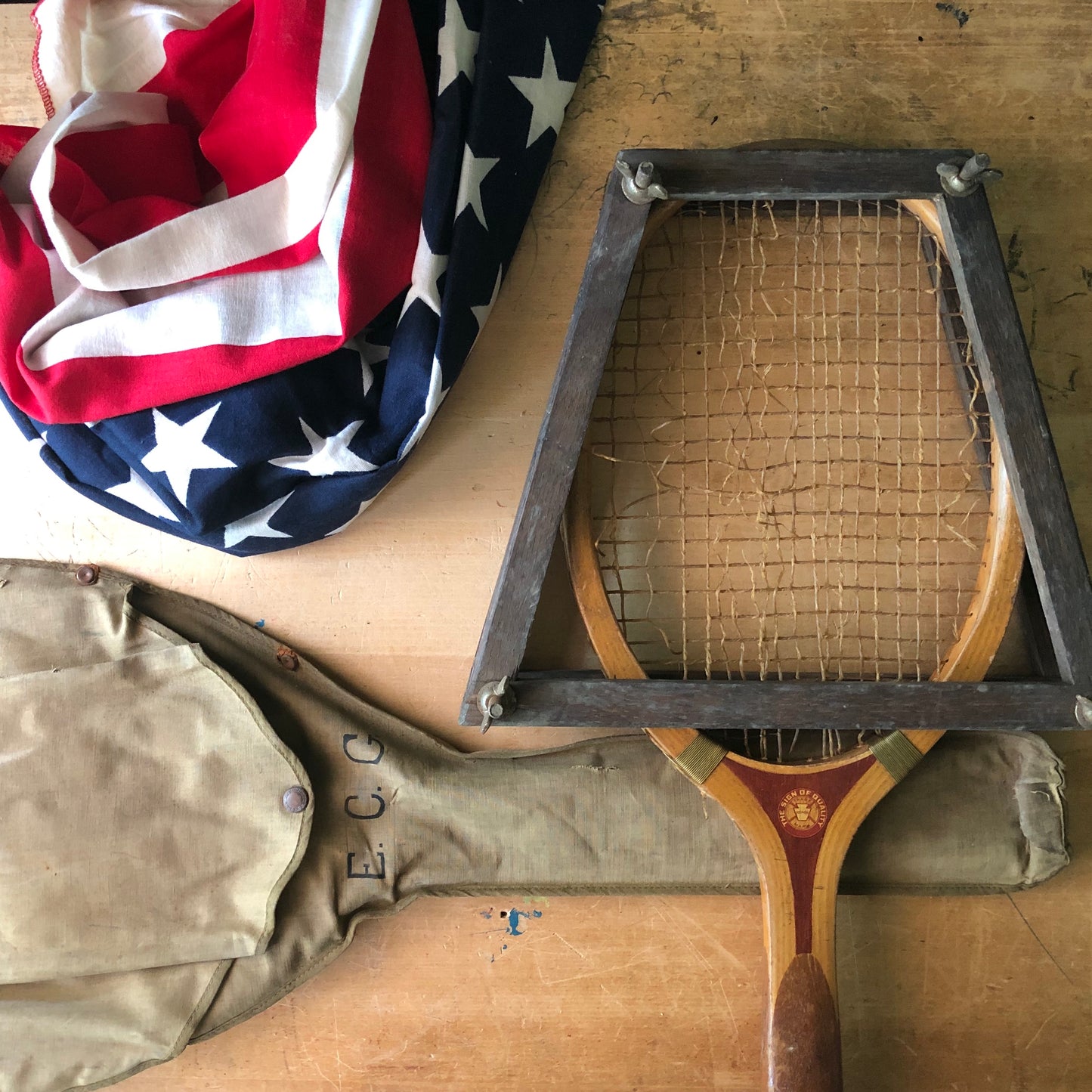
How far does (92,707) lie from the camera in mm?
724

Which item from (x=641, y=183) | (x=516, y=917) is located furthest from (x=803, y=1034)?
(x=641, y=183)

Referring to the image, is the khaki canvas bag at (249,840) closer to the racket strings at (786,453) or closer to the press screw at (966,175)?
the racket strings at (786,453)

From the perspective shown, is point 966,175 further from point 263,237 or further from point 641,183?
point 263,237

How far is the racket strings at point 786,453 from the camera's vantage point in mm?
721

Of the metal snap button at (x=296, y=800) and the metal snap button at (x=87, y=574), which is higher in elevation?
the metal snap button at (x=87, y=574)

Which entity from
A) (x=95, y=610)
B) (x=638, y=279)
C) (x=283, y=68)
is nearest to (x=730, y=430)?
(x=638, y=279)

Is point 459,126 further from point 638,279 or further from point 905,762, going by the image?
point 905,762

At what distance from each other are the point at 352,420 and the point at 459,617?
0.65 feet

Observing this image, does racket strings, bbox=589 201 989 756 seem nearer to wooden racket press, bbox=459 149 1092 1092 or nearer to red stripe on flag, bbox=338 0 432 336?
wooden racket press, bbox=459 149 1092 1092

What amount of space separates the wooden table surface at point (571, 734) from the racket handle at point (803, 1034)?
9 centimetres

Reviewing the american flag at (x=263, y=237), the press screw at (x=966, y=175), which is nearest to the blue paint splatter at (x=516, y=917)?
the american flag at (x=263, y=237)

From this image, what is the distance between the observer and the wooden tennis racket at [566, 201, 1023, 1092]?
0.72 metres

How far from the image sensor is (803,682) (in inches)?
24.9

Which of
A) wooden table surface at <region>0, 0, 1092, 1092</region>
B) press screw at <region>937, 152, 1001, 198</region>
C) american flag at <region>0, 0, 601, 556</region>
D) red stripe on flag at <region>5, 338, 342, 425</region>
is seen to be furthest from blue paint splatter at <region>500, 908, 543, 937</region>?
press screw at <region>937, 152, 1001, 198</region>
